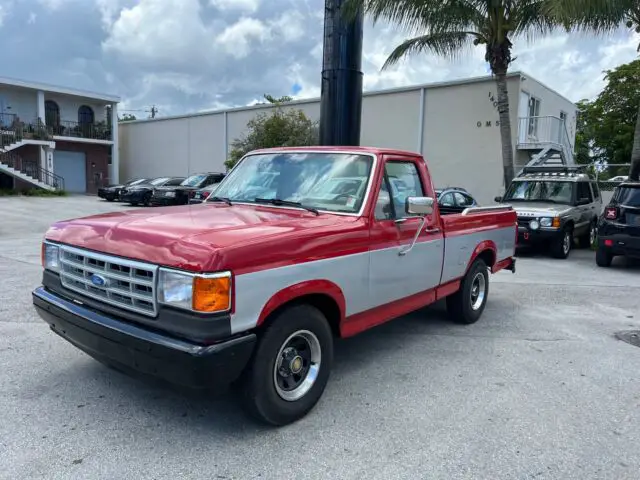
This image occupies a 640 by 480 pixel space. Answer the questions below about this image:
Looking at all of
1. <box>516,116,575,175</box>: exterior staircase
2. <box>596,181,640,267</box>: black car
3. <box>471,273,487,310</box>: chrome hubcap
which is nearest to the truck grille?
<box>471,273,487,310</box>: chrome hubcap

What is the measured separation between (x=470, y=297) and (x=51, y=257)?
172 inches

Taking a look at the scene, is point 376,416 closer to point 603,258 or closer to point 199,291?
point 199,291

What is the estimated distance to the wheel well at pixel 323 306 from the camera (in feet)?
10.8

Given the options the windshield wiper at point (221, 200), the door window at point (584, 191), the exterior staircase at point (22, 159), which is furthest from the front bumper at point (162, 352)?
the exterior staircase at point (22, 159)

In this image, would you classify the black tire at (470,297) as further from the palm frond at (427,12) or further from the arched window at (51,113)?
the arched window at (51,113)

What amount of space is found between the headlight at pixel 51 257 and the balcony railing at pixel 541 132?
1887 centimetres

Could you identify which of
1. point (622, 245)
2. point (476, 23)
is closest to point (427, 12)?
point (476, 23)

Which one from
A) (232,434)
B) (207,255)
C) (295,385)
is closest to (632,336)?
(295,385)

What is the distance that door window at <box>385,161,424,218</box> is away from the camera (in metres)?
4.35

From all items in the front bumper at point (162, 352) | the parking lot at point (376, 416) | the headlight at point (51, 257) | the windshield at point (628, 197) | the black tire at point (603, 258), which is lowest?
the parking lot at point (376, 416)

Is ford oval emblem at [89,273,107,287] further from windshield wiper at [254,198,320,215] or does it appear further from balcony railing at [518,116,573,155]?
balcony railing at [518,116,573,155]

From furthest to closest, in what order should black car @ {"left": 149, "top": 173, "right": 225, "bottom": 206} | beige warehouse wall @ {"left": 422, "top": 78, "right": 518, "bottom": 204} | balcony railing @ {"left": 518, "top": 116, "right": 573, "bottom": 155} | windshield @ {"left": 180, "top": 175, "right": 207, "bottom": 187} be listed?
windshield @ {"left": 180, "top": 175, "right": 207, "bottom": 187}
black car @ {"left": 149, "top": 173, "right": 225, "bottom": 206}
beige warehouse wall @ {"left": 422, "top": 78, "right": 518, "bottom": 204}
balcony railing @ {"left": 518, "top": 116, "right": 573, "bottom": 155}

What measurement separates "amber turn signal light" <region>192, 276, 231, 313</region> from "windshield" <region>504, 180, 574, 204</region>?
36.3ft

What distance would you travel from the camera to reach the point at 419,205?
4.11 metres
